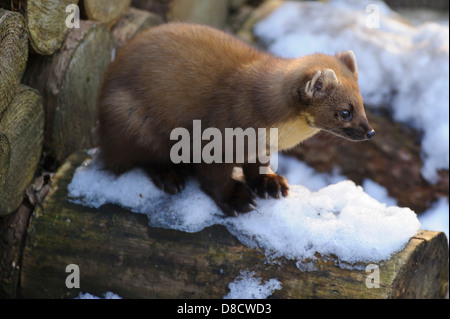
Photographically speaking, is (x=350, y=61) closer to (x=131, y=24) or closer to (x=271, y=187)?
(x=271, y=187)

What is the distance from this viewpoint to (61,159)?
3.20 metres

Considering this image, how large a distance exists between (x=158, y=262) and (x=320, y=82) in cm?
117

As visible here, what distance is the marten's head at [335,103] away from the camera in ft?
8.05

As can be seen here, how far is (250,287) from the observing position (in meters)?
2.50

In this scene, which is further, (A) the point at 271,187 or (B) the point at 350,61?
(A) the point at 271,187

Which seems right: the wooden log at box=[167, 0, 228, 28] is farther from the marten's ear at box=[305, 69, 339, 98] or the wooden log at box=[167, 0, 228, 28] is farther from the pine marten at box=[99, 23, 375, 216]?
the marten's ear at box=[305, 69, 339, 98]

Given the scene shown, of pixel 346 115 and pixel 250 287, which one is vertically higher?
pixel 346 115

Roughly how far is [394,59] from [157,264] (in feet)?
9.33

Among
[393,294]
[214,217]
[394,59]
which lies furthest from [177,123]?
[394,59]

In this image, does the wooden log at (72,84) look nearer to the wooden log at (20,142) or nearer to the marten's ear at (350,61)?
the wooden log at (20,142)

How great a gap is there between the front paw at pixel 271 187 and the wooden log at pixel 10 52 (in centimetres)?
132

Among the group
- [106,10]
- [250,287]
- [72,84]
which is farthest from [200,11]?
[250,287]

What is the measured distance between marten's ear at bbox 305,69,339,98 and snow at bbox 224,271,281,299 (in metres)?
0.89

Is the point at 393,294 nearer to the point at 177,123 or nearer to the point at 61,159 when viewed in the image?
the point at 177,123
